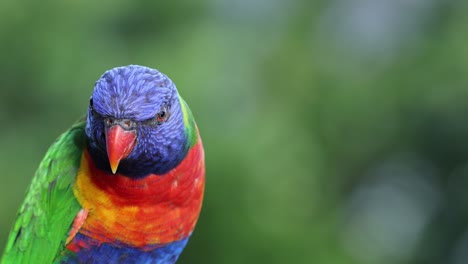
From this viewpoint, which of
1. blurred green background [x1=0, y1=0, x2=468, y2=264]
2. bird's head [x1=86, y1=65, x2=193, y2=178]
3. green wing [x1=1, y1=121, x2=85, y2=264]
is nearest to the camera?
bird's head [x1=86, y1=65, x2=193, y2=178]

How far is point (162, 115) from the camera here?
2.07 m

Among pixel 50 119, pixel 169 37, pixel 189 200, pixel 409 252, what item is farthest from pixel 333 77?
pixel 189 200

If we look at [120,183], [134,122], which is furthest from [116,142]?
[120,183]

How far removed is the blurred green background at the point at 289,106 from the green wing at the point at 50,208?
334 cm

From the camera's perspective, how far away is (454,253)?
30.0ft

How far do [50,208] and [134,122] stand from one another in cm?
68

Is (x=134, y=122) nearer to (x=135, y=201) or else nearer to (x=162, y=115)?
(x=162, y=115)

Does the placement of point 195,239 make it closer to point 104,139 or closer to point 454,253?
point 104,139

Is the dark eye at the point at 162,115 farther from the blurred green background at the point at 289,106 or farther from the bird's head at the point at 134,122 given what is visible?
the blurred green background at the point at 289,106

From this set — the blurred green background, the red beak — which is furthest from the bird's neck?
the blurred green background

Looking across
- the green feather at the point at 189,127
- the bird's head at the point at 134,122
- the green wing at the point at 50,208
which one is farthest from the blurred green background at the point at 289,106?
the bird's head at the point at 134,122

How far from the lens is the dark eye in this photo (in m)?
2.05

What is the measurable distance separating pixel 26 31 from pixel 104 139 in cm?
503

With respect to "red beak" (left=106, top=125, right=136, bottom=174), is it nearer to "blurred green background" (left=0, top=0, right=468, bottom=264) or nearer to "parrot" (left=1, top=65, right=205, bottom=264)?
"parrot" (left=1, top=65, right=205, bottom=264)
